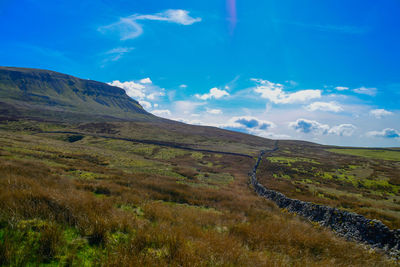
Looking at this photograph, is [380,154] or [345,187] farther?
[380,154]

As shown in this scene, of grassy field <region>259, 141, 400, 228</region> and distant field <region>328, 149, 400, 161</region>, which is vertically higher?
distant field <region>328, 149, 400, 161</region>

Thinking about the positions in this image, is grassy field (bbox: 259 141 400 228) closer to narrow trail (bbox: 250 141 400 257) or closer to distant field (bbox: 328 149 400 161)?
narrow trail (bbox: 250 141 400 257)

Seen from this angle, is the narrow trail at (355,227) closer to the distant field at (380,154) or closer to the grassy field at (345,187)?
the grassy field at (345,187)

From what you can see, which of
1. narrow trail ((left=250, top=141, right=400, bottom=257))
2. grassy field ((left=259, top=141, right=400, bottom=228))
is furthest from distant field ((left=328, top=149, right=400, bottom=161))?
narrow trail ((left=250, top=141, right=400, bottom=257))

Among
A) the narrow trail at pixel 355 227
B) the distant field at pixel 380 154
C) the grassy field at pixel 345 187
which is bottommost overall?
the grassy field at pixel 345 187

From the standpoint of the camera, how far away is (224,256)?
3.97 meters

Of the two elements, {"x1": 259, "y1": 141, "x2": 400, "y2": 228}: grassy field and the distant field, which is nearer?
{"x1": 259, "y1": 141, "x2": 400, "y2": 228}: grassy field

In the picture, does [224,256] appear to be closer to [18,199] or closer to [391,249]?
[18,199]

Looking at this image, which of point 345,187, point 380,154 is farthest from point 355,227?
point 380,154

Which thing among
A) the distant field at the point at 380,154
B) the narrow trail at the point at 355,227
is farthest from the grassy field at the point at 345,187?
the distant field at the point at 380,154

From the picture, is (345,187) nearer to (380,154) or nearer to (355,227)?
(355,227)

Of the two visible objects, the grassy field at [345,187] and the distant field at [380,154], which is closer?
the grassy field at [345,187]

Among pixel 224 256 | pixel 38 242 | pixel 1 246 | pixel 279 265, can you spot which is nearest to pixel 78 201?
pixel 38 242

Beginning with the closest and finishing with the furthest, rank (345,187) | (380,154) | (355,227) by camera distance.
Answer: (355,227)
(345,187)
(380,154)
